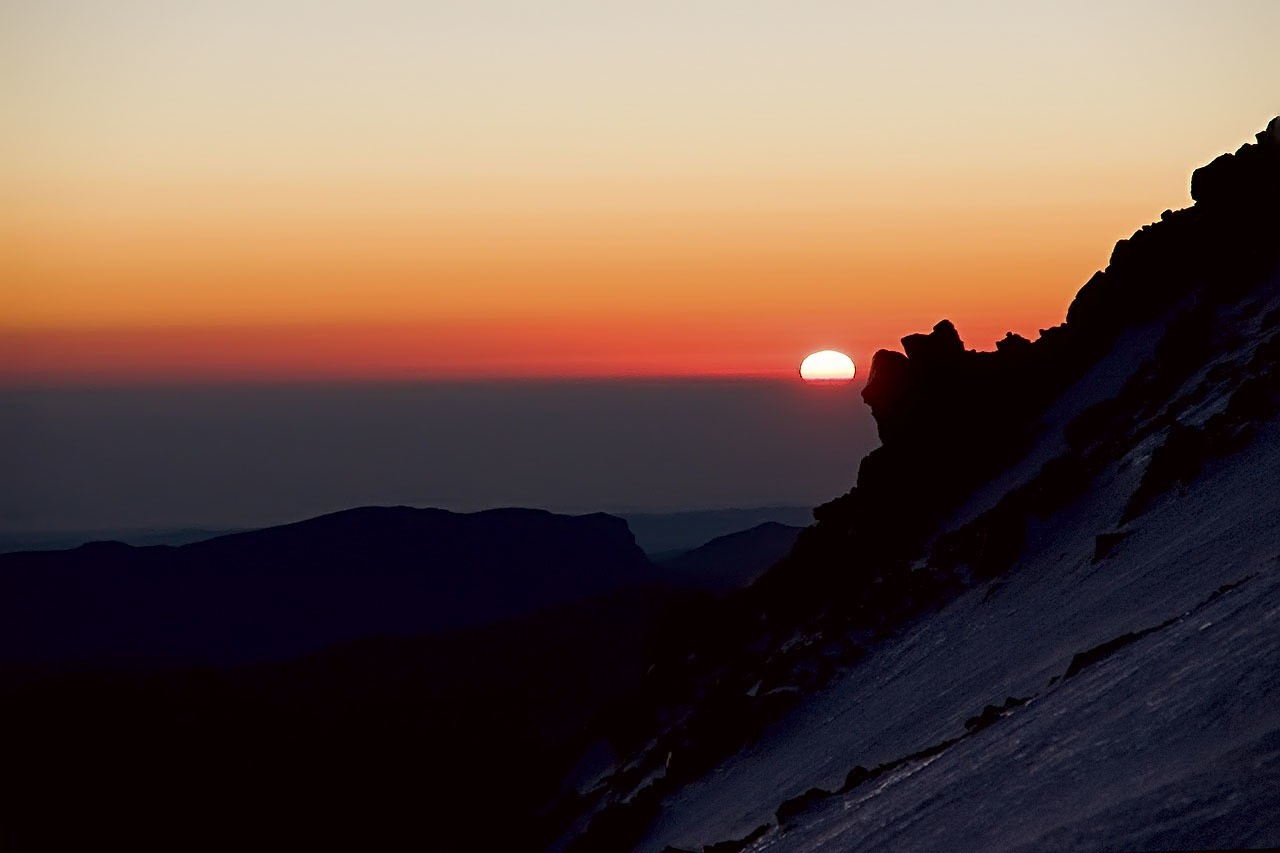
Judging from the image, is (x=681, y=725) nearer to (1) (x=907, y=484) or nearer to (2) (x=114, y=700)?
(1) (x=907, y=484)

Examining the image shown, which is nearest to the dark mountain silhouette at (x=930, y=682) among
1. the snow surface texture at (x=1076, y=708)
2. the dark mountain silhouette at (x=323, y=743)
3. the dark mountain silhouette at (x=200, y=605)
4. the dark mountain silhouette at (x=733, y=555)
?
the snow surface texture at (x=1076, y=708)

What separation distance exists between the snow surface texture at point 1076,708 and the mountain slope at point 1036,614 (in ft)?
0.18

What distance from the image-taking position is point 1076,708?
15000 mm

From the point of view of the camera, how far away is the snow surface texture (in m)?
10.4

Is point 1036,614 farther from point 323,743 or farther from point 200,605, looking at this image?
point 200,605

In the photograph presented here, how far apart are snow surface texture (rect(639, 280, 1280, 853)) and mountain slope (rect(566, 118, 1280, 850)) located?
55 millimetres

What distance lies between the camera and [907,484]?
3981 cm

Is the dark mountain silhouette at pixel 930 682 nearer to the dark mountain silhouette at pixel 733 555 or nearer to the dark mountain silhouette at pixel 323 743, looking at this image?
the dark mountain silhouette at pixel 323 743

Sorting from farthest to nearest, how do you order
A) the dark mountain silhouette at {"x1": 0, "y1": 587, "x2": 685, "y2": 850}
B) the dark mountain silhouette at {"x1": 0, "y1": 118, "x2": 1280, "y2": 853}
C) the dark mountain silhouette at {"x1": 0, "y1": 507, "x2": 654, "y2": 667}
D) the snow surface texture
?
the dark mountain silhouette at {"x1": 0, "y1": 507, "x2": 654, "y2": 667} < the dark mountain silhouette at {"x1": 0, "y1": 587, "x2": 685, "y2": 850} < the dark mountain silhouette at {"x1": 0, "y1": 118, "x2": 1280, "y2": 853} < the snow surface texture

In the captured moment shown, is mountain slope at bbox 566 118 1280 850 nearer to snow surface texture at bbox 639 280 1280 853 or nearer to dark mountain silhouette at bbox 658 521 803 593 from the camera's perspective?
snow surface texture at bbox 639 280 1280 853

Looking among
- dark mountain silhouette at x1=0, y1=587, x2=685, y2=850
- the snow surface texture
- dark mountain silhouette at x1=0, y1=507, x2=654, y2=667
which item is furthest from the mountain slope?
dark mountain silhouette at x1=0, y1=507, x2=654, y2=667

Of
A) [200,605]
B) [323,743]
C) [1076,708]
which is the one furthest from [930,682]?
[200,605]

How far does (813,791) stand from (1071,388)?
2026cm

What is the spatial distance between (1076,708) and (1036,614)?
996cm
